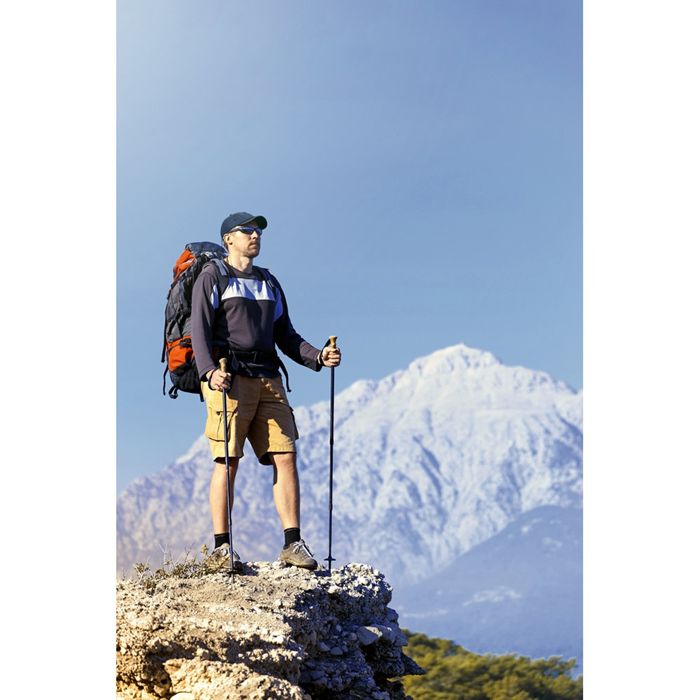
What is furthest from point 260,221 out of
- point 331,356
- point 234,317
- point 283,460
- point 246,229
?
point 283,460

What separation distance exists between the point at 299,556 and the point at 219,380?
1.01m

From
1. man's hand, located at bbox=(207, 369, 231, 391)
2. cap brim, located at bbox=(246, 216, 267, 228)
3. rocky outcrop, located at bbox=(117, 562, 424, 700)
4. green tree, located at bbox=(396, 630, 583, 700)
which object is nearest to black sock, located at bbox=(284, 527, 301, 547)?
rocky outcrop, located at bbox=(117, 562, 424, 700)

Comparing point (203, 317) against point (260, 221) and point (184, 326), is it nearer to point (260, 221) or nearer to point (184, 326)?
point (184, 326)

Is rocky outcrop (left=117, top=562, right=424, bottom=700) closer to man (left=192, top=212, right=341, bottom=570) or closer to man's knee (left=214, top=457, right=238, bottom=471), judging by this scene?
man (left=192, top=212, right=341, bottom=570)

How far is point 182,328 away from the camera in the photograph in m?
5.42

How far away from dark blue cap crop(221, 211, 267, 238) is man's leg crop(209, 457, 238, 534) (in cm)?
118

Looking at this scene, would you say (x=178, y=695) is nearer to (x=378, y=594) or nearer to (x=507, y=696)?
(x=378, y=594)

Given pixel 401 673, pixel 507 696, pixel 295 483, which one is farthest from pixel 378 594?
Answer: pixel 507 696

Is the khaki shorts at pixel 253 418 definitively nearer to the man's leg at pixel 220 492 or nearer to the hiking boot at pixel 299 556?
the man's leg at pixel 220 492

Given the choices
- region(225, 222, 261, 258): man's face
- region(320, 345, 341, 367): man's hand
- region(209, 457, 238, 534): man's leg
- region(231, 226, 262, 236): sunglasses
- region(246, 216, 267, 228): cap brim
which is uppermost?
region(246, 216, 267, 228): cap brim

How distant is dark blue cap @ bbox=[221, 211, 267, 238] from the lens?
5312 mm

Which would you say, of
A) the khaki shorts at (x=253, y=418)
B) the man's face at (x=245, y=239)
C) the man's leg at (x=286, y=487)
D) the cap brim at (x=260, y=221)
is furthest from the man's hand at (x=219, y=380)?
the cap brim at (x=260, y=221)

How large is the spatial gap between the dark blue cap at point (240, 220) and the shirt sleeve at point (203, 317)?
0.28 metres
